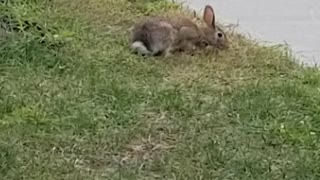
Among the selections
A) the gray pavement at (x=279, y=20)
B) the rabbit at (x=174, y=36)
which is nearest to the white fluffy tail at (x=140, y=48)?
the rabbit at (x=174, y=36)

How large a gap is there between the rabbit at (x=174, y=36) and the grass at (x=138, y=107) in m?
0.07

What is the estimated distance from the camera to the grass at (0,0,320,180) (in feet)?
14.2

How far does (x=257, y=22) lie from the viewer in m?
6.33

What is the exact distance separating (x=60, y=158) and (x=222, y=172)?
70 cm

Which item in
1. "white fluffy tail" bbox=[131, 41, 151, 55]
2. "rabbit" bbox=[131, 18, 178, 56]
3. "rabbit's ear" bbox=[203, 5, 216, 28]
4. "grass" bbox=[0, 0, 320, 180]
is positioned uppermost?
"rabbit's ear" bbox=[203, 5, 216, 28]

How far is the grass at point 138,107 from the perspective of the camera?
4332 mm

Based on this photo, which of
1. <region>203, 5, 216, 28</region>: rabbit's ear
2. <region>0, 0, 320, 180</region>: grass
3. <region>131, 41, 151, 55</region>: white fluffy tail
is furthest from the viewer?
<region>203, 5, 216, 28</region>: rabbit's ear

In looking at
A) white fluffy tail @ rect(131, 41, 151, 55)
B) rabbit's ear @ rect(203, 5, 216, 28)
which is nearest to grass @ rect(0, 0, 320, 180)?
white fluffy tail @ rect(131, 41, 151, 55)

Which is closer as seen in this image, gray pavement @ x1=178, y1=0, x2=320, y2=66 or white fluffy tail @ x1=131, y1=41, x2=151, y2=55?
white fluffy tail @ x1=131, y1=41, x2=151, y2=55

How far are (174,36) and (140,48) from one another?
0.23 m

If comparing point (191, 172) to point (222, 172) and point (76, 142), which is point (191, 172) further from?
point (76, 142)

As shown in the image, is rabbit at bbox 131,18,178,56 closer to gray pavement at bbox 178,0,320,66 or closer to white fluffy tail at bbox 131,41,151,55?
white fluffy tail at bbox 131,41,151,55

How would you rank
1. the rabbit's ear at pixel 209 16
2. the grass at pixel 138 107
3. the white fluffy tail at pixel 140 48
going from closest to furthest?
the grass at pixel 138 107 → the white fluffy tail at pixel 140 48 → the rabbit's ear at pixel 209 16

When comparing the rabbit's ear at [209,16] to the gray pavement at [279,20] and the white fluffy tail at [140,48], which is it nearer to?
the gray pavement at [279,20]
